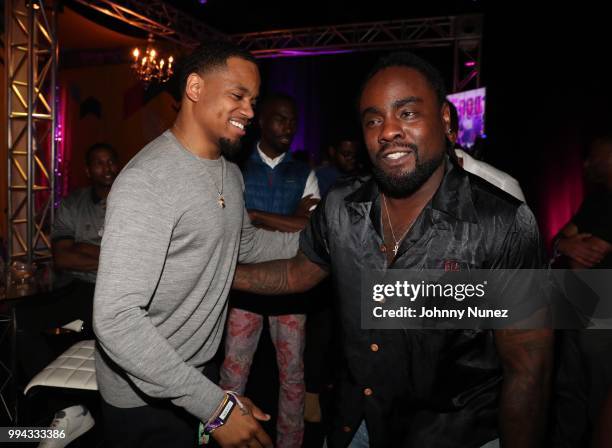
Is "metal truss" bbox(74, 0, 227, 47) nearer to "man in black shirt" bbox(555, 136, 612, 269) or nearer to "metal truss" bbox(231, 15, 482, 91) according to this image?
"metal truss" bbox(231, 15, 482, 91)

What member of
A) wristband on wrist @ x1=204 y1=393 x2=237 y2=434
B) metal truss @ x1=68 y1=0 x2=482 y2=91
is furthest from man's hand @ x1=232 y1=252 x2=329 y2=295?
metal truss @ x1=68 y1=0 x2=482 y2=91

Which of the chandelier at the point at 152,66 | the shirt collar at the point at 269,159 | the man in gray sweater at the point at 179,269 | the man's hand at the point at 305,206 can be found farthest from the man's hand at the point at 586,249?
the chandelier at the point at 152,66

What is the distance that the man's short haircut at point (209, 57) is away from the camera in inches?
68.6

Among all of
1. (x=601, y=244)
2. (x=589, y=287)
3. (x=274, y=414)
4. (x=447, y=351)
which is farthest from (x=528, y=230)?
(x=274, y=414)

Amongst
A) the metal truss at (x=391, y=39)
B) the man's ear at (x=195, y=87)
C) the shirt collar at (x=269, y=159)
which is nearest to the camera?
the man's ear at (x=195, y=87)

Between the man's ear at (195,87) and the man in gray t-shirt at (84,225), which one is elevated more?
the man's ear at (195,87)

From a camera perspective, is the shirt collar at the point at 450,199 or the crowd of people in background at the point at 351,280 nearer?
the crowd of people in background at the point at 351,280

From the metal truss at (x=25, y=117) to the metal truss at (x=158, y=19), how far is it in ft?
4.66

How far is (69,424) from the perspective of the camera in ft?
7.82

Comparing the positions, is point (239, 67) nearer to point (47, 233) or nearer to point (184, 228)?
point (184, 228)

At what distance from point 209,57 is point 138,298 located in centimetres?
97

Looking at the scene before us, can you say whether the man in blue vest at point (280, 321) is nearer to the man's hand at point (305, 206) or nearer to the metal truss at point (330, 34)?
the man's hand at point (305, 206)

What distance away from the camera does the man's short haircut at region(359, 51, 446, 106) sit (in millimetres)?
1661

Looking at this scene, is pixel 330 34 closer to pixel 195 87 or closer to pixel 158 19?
pixel 158 19
